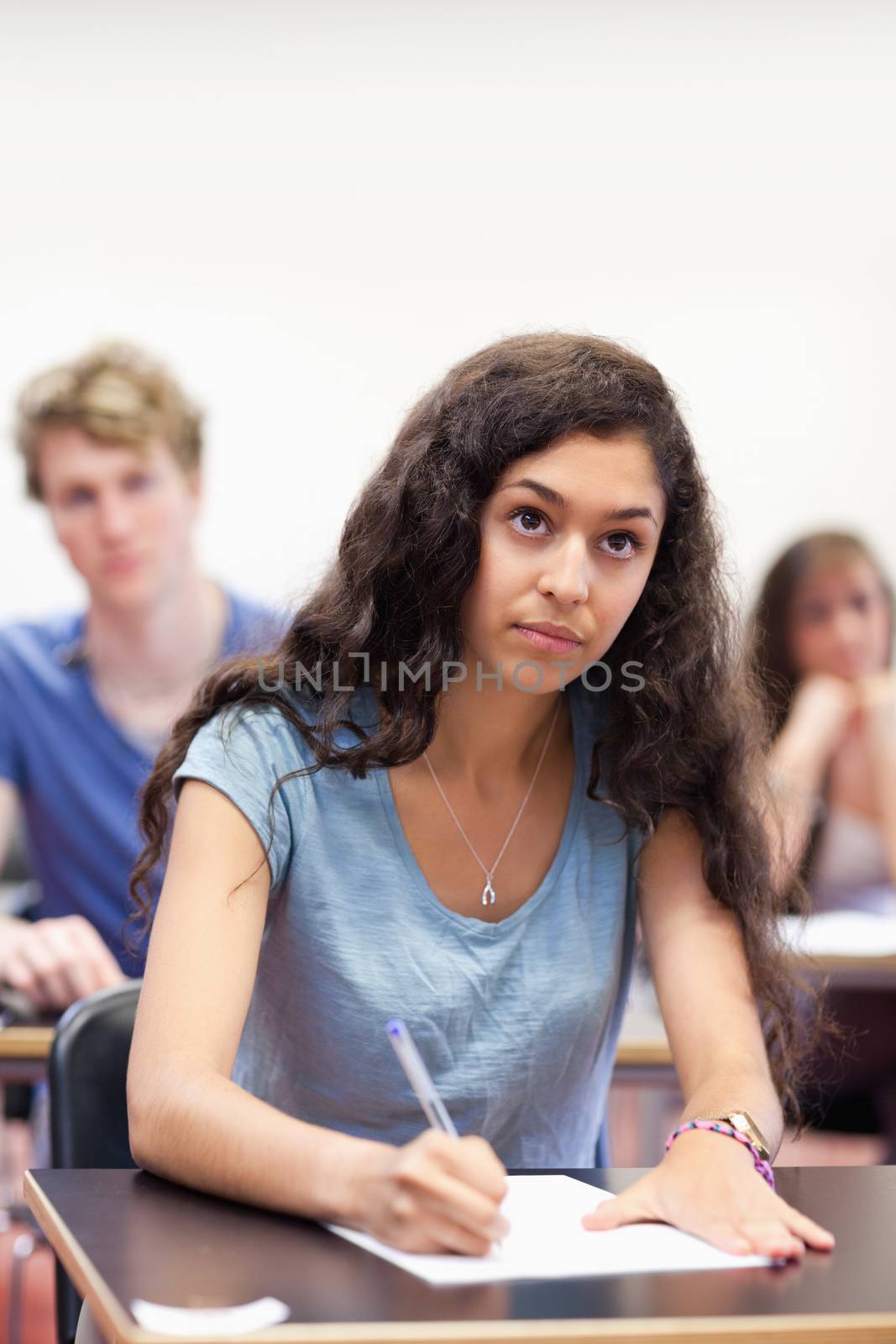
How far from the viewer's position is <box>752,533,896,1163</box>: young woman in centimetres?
338

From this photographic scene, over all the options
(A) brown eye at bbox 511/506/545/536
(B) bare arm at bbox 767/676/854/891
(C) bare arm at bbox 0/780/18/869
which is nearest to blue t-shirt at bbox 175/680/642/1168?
(A) brown eye at bbox 511/506/545/536

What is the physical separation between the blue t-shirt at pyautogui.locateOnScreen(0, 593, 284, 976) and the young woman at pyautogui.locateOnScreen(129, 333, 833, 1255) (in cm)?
141

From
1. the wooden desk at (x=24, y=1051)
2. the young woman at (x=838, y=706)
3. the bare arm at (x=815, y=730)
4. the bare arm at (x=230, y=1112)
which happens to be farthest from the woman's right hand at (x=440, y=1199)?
the bare arm at (x=815, y=730)

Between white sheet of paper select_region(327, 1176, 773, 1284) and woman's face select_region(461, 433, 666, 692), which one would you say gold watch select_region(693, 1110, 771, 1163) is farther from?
woman's face select_region(461, 433, 666, 692)

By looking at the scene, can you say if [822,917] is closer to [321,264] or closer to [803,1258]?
[803,1258]

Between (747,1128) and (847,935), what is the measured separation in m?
1.52

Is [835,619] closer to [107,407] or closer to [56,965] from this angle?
[107,407]

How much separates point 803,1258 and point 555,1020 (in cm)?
50

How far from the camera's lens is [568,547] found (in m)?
1.33

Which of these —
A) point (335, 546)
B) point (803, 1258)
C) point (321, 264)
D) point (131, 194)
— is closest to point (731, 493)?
point (321, 264)

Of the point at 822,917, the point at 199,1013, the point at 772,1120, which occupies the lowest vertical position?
the point at 822,917

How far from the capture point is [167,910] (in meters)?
1.24

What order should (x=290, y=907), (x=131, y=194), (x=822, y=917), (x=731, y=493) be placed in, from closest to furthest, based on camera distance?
1. (x=290, y=907)
2. (x=822, y=917)
3. (x=131, y=194)
4. (x=731, y=493)

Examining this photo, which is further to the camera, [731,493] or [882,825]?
[731,493]
